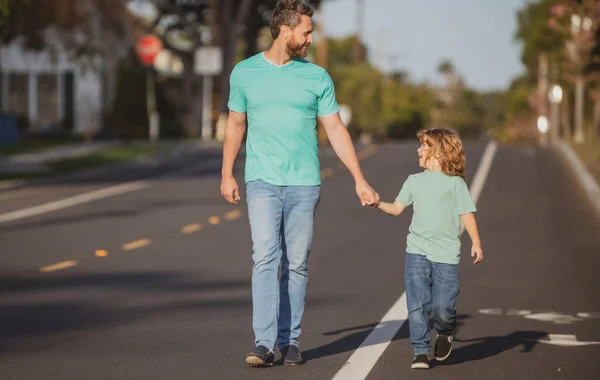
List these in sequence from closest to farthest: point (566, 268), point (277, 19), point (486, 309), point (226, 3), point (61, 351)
A: point (277, 19) → point (61, 351) → point (486, 309) → point (566, 268) → point (226, 3)

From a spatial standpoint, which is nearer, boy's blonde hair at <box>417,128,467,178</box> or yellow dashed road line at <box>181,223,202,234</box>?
boy's blonde hair at <box>417,128,467,178</box>

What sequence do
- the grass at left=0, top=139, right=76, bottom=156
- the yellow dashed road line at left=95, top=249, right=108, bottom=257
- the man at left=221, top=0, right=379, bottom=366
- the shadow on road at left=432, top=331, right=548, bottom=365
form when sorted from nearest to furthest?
the man at left=221, top=0, right=379, bottom=366
the shadow on road at left=432, top=331, right=548, bottom=365
the yellow dashed road line at left=95, top=249, right=108, bottom=257
the grass at left=0, top=139, right=76, bottom=156

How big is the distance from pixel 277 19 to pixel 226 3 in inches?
→ 1767

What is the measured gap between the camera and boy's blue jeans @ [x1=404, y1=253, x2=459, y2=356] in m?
7.92

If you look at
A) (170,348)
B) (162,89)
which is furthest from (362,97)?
(170,348)

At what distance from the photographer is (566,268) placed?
1411cm

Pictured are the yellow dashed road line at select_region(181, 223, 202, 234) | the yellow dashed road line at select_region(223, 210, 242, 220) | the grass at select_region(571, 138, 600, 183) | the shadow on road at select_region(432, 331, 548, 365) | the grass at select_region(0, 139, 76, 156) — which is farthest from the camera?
the grass at select_region(0, 139, 76, 156)

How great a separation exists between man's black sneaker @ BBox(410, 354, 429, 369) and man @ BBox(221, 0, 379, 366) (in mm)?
713

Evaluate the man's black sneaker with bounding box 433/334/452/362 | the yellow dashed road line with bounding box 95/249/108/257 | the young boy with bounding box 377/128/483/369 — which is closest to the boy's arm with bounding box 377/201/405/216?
the young boy with bounding box 377/128/483/369

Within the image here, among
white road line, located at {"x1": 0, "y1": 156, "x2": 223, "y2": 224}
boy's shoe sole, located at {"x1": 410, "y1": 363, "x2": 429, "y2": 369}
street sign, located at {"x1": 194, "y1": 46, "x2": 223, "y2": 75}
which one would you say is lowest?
white road line, located at {"x1": 0, "y1": 156, "x2": 223, "y2": 224}

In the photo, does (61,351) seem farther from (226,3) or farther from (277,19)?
(226,3)

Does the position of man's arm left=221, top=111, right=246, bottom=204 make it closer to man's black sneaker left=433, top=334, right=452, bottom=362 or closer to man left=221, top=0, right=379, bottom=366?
man left=221, top=0, right=379, bottom=366

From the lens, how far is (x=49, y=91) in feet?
167

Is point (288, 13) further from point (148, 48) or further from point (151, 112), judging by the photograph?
point (148, 48)
